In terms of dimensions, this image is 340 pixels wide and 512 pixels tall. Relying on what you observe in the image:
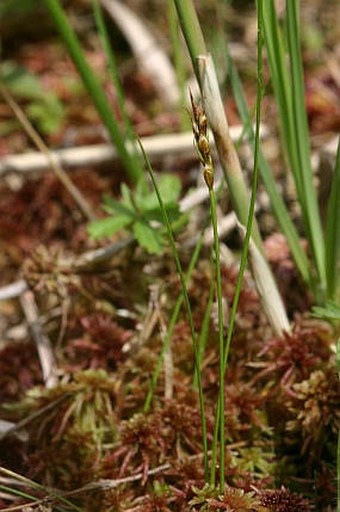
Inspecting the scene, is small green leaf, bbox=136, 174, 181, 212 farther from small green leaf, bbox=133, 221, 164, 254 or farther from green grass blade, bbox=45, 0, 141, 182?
green grass blade, bbox=45, 0, 141, 182

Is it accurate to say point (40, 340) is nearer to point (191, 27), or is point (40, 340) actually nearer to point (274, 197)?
point (274, 197)

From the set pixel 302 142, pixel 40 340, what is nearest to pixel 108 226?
pixel 40 340

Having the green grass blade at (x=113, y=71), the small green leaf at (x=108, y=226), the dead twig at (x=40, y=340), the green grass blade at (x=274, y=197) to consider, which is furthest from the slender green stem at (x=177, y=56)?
the dead twig at (x=40, y=340)

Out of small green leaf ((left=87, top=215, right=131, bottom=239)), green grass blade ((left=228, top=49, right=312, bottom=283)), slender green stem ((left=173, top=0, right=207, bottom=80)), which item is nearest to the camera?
slender green stem ((left=173, top=0, right=207, bottom=80))

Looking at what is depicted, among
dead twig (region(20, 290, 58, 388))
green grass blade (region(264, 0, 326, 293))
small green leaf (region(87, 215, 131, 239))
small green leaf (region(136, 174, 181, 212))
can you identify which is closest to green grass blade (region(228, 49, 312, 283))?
green grass blade (region(264, 0, 326, 293))

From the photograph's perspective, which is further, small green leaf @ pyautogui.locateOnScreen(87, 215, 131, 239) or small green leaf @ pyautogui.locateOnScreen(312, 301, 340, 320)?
small green leaf @ pyautogui.locateOnScreen(87, 215, 131, 239)

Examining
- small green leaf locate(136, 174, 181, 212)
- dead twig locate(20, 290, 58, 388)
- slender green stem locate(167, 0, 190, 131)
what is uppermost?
slender green stem locate(167, 0, 190, 131)

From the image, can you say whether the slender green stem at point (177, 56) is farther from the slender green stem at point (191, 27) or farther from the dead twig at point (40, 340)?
the dead twig at point (40, 340)

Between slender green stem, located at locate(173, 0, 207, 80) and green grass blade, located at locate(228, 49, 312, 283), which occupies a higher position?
slender green stem, located at locate(173, 0, 207, 80)
